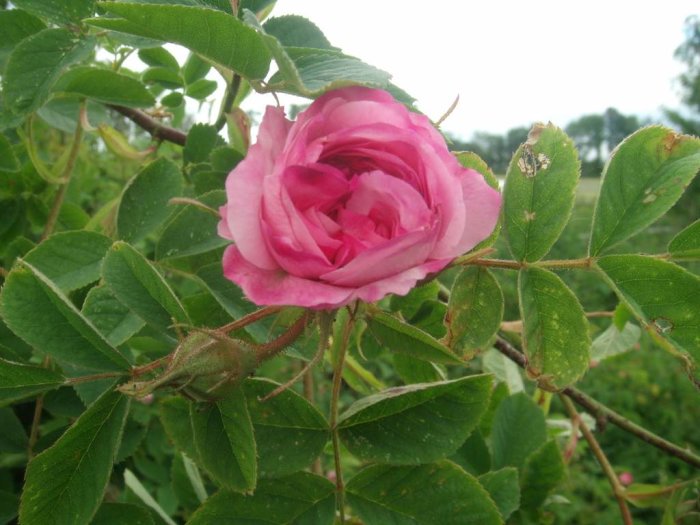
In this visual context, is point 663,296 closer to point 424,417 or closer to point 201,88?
point 424,417

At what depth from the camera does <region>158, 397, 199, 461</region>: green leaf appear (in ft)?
1.84

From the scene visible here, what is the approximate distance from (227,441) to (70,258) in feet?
1.00

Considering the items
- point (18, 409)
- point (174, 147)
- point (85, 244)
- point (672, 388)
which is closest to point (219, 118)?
point (85, 244)

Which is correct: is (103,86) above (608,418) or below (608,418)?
above

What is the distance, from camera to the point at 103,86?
0.80 metres

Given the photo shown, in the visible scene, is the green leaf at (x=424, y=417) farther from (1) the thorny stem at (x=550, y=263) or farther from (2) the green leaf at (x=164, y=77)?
Result: (2) the green leaf at (x=164, y=77)

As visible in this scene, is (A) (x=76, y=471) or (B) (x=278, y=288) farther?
(A) (x=76, y=471)

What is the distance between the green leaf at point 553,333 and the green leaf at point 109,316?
0.34 metres

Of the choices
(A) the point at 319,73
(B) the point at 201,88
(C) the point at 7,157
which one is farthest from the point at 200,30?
(B) the point at 201,88

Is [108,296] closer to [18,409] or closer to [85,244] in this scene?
[85,244]

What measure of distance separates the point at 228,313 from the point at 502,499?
1.12 feet

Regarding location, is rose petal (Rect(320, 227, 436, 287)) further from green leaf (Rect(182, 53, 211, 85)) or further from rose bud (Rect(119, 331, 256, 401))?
green leaf (Rect(182, 53, 211, 85))

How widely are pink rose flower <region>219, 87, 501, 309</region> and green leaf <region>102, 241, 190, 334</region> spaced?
13 centimetres

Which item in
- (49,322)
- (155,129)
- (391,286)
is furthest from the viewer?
(155,129)
